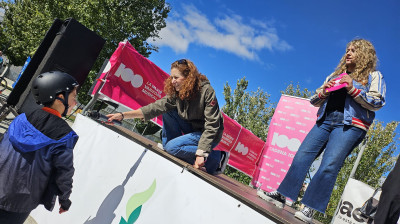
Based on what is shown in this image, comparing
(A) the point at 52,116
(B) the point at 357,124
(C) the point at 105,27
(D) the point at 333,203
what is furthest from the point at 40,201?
(C) the point at 105,27

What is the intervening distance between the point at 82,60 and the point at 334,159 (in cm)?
392

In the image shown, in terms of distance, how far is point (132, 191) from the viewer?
7.29 ft

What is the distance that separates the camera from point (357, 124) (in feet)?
7.14

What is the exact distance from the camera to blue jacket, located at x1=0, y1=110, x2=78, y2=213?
186 cm

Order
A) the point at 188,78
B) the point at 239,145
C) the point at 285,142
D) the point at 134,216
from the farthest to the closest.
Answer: the point at 239,145
the point at 285,142
the point at 188,78
the point at 134,216

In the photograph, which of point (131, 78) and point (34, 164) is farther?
point (131, 78)

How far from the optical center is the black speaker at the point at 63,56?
3926 millimetres

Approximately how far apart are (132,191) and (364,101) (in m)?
1.95

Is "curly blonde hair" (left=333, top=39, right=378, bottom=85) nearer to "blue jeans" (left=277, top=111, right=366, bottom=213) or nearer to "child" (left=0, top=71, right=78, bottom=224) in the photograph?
"blue jeans" (left=277, top=111, right=366, bottom=213)

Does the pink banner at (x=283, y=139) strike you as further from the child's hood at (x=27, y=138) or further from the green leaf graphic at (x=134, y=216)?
the child's hood at (x=27, y=138)

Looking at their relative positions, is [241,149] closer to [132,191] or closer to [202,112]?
[202,112]

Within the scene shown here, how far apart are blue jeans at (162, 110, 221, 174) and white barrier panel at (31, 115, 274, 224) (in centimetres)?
54

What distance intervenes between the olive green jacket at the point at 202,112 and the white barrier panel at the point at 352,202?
2642mm

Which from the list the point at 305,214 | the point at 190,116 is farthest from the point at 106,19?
the point at 305,214
